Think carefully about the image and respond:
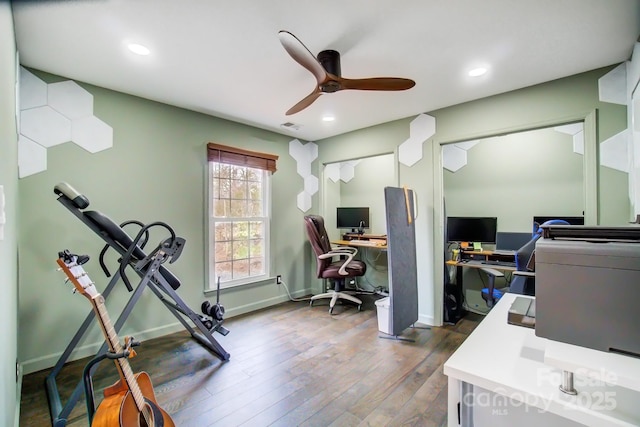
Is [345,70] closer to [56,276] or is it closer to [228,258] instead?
[228,258]

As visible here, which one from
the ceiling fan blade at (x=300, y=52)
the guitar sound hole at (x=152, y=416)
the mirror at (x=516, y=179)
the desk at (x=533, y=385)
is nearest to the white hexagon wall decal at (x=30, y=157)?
the guitar sound hole at (x=152, y=416)

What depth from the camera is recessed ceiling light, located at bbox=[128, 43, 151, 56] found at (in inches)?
75.2

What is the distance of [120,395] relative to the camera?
1.37 metres

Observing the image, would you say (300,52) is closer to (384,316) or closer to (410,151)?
(410,151)

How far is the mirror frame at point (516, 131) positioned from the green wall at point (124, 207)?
2185 mm

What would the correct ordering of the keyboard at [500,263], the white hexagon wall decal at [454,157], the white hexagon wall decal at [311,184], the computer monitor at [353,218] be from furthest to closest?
the computer monitor at [353,218], the white hexagon wall decal at [311,184], the white hexagon wall decal at [454,157], the keyboard at [500,263]

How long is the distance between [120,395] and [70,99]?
2.44m

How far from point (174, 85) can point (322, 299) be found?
10.8ft

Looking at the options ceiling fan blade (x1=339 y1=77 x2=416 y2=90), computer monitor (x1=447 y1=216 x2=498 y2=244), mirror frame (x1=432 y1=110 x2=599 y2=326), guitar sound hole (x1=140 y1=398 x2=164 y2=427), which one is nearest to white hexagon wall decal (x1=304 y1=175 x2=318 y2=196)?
mirror frame (x1=432 y1=110 x2=599 y2=326)

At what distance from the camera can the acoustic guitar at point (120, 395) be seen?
1.28m

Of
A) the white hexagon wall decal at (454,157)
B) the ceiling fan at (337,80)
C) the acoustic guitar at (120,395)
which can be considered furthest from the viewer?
the white hexagon wall decal at (454,157)

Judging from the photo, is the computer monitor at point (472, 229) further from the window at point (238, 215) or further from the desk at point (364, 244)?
the window at point (238, 215)

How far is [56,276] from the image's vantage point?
2316 mm

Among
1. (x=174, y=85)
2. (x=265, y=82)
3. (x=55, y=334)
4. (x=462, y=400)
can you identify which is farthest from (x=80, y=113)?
(x=462, y=400)
